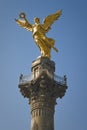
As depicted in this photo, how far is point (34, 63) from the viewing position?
40094 millimetres

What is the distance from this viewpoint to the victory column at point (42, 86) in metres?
37.2

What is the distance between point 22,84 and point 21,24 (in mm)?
6542

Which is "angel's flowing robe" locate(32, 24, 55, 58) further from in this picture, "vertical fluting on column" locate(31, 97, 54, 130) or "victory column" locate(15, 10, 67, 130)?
"vertical fluting on column" locate(31, 97, 54, 130)

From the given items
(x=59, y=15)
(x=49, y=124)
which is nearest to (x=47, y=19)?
(x=59, y=15)

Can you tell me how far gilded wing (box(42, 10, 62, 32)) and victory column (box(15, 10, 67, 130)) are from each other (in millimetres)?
378

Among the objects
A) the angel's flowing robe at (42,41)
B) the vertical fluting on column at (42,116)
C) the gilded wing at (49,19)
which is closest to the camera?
the vertical fluting on column at (42,116)

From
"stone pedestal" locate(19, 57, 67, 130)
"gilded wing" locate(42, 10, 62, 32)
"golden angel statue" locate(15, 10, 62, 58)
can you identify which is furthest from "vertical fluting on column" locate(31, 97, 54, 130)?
"gilded wing" locate(42, 10, 62, 32)

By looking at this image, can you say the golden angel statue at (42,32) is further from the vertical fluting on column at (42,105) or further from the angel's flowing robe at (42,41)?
the vertical fluting on column at (42,105)

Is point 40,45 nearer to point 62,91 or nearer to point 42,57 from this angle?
point 42,57

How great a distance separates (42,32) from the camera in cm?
4141

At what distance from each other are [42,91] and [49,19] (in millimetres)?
7701

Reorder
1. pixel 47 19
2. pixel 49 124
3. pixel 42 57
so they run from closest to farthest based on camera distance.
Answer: pixel 49 124 → pixel 42 57 → pixel 47 19

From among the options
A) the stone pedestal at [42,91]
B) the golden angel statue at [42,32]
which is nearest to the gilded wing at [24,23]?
the golden angel statue at [42,32]

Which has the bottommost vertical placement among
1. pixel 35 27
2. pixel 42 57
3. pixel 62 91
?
pixel 62 91
